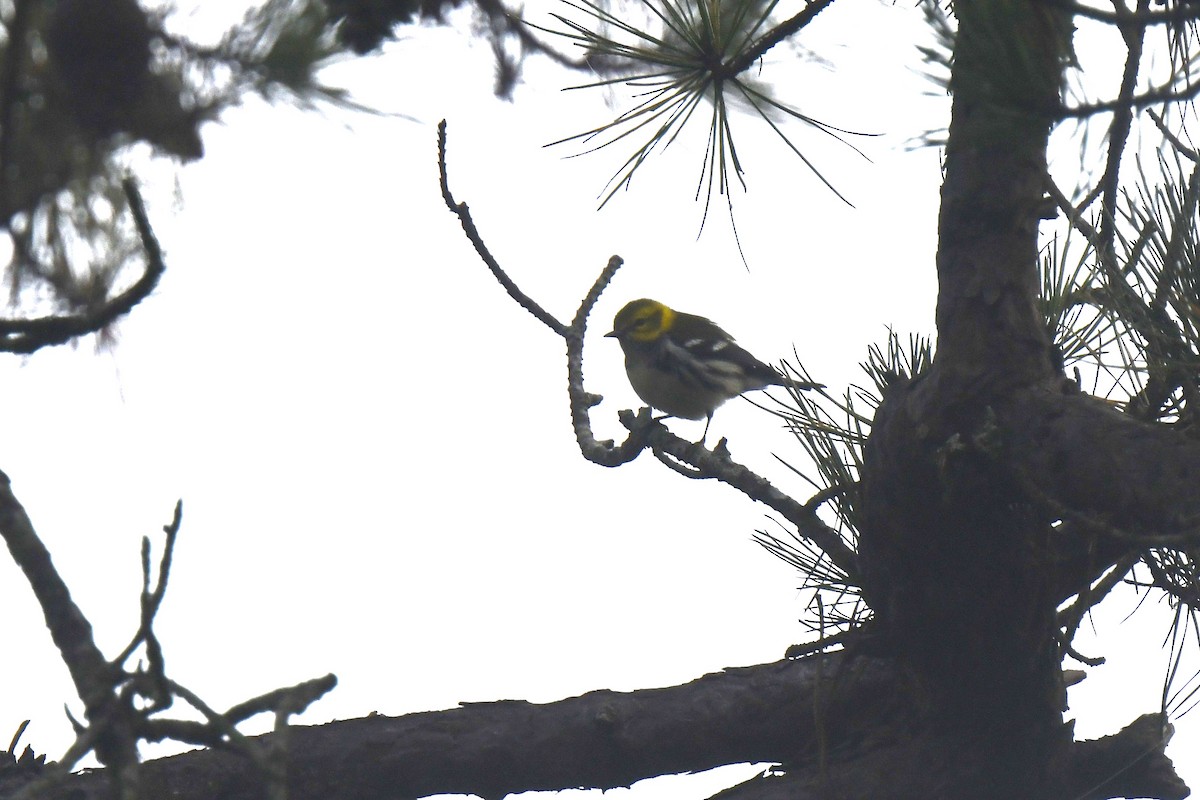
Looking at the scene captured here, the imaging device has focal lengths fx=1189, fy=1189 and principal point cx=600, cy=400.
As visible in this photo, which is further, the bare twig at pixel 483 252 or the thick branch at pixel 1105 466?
the bare twig at pixel 483 252

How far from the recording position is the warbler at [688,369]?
507cm

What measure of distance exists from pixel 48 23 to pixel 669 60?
3.88ft

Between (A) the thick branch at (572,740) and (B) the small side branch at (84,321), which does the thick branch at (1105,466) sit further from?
(B) the small side branch at (84,321)

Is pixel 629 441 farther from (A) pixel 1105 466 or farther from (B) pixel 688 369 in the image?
(B) pixel 688 369

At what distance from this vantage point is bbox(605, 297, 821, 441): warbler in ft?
16.6

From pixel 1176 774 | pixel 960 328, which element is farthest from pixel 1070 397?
pixel 1176 774

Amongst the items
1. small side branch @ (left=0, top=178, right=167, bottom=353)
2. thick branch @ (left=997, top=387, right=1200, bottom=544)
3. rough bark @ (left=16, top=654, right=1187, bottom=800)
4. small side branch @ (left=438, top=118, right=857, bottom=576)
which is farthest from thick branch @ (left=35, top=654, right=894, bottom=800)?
small side branch @ (left=0, top=178, right=167, bottom=353)

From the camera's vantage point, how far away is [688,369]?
200 inches

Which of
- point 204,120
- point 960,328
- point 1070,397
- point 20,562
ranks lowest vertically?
point 20,562

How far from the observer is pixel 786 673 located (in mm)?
2668

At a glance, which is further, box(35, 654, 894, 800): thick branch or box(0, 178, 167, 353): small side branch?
Result: box(35, 654, 894, 800): thick branch

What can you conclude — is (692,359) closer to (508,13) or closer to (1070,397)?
(508,13)

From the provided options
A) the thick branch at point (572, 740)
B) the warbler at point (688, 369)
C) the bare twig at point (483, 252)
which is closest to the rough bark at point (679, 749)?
the thick branch at point (572, 740)

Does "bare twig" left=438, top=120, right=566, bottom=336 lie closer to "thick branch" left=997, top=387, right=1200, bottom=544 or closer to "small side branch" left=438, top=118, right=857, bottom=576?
"small side branch" left=438, top=118, right=857, bottom=576
